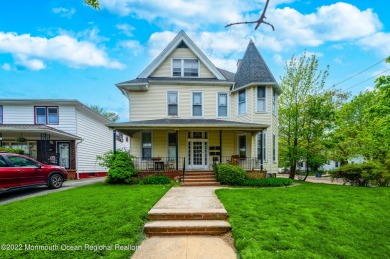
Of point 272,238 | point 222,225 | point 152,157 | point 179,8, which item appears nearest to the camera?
point 179,8

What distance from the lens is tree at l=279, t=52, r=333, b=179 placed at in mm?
14648

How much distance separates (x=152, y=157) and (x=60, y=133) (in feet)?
21.5

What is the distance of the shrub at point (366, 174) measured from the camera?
12.7m

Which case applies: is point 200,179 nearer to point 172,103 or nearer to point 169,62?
point 172,103

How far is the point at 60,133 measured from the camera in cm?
1425

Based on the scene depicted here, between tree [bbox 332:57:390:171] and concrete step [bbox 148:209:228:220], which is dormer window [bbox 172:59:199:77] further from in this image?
concrete step [bbox 148:209:228:220]

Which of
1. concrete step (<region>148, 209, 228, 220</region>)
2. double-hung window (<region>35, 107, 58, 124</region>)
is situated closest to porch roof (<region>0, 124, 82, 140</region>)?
double-hung window (<region>35, 107, 58, 124</region>)

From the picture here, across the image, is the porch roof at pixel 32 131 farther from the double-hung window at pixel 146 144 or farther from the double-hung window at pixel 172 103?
the double-hung window at pixel 172 103

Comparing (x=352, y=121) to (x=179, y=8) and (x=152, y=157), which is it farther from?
(x=179, y=8)

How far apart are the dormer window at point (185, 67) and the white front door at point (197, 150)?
4.42 m

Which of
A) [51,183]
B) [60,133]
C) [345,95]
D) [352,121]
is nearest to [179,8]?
[51,183]

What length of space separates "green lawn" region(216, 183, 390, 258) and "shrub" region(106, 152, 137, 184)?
→ 6295 millimetres

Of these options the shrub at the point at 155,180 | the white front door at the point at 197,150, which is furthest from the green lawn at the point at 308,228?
the white front door at the point at 197,150

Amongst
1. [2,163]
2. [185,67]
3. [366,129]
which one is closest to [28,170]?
[2,163]
